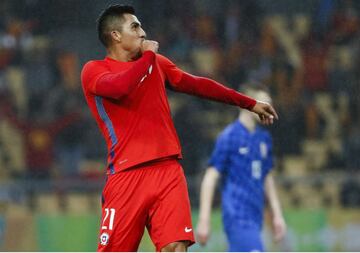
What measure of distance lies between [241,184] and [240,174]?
3.0 inches

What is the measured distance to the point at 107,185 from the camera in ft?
16.7

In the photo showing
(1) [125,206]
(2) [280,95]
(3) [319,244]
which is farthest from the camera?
(2) [280,95]

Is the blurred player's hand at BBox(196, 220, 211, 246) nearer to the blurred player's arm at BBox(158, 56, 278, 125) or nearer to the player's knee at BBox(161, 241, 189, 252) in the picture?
the blurred player's arm at BBox(158, 56, 278, 125)

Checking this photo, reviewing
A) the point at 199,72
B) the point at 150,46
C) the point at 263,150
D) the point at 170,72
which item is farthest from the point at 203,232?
the point at 199,72

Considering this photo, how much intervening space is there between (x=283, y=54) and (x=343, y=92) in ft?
3.96

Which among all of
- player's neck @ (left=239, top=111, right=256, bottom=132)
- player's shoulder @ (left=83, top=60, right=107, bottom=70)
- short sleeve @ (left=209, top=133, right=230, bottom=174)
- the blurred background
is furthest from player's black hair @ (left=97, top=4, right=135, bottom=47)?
the blurred background

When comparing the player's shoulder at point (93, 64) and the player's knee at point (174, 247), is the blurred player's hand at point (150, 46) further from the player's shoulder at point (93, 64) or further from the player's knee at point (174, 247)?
the player's knee at point (174, 247)

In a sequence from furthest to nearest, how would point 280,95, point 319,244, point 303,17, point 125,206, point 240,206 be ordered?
1. point 303,17
2. point 280,95
3. point 319,244
4. point 240,206
5. point 125,206

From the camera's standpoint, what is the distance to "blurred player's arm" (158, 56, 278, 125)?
17.2 feet

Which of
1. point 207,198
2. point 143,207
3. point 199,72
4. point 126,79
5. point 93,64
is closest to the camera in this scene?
point 126,79

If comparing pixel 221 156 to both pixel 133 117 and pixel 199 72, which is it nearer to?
pixel 133 117

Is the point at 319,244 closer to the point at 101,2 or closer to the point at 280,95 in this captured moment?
the point at 280,95

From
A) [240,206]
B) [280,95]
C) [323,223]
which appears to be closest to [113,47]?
[240,206]

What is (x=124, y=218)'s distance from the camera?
495cm
